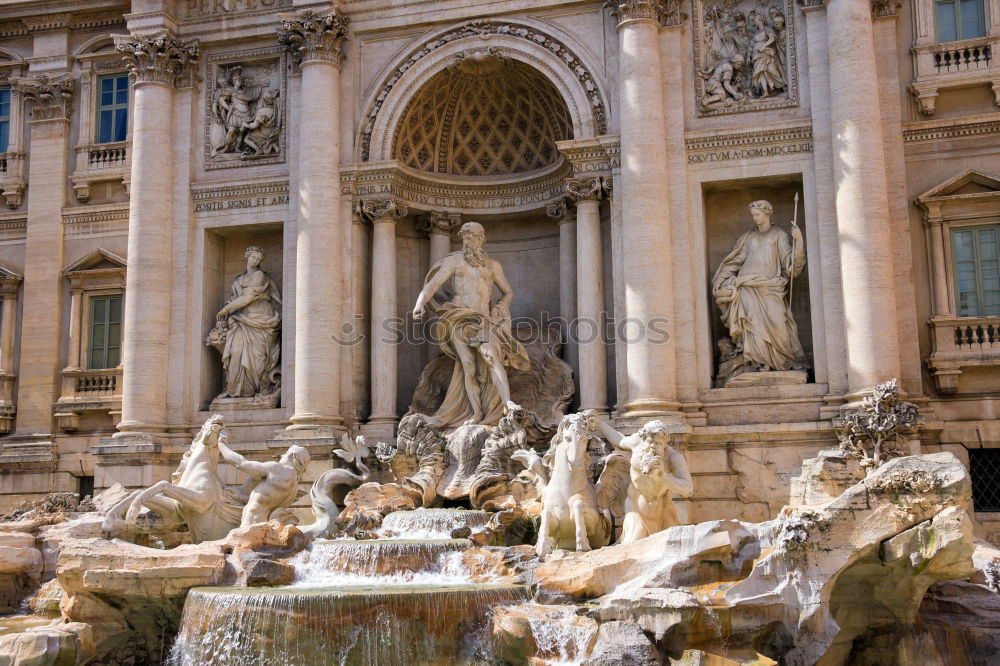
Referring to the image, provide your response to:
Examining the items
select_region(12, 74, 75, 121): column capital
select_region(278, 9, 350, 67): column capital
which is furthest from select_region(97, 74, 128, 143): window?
select_region(278, 9, 350, 67): column capital

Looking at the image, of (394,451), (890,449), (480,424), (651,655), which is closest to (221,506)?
(394,451)

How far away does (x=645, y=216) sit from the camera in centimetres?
1911

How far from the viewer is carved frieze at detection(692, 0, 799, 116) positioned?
19.6 metres

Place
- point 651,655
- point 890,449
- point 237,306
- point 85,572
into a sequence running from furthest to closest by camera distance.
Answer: point 237,306
point 890,449
point 85,572
point 651,655

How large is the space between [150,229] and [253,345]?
3010 millimetres

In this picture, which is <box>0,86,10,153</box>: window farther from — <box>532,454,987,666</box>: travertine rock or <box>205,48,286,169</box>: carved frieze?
<box>532,454,987,666</box>: travertine rock

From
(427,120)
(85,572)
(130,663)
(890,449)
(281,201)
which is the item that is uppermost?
(427,120)

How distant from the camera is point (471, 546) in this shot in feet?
50.1

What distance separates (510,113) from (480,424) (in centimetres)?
656

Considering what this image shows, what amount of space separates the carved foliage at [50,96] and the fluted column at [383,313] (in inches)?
303

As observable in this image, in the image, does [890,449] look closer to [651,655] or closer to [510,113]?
[651,655]

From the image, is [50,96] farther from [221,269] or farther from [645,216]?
[645,216]

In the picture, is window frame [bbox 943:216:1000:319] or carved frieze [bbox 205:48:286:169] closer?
window frame [bbox 943:216:1000:319]

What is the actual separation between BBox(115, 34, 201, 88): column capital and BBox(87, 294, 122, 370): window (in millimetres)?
4575
